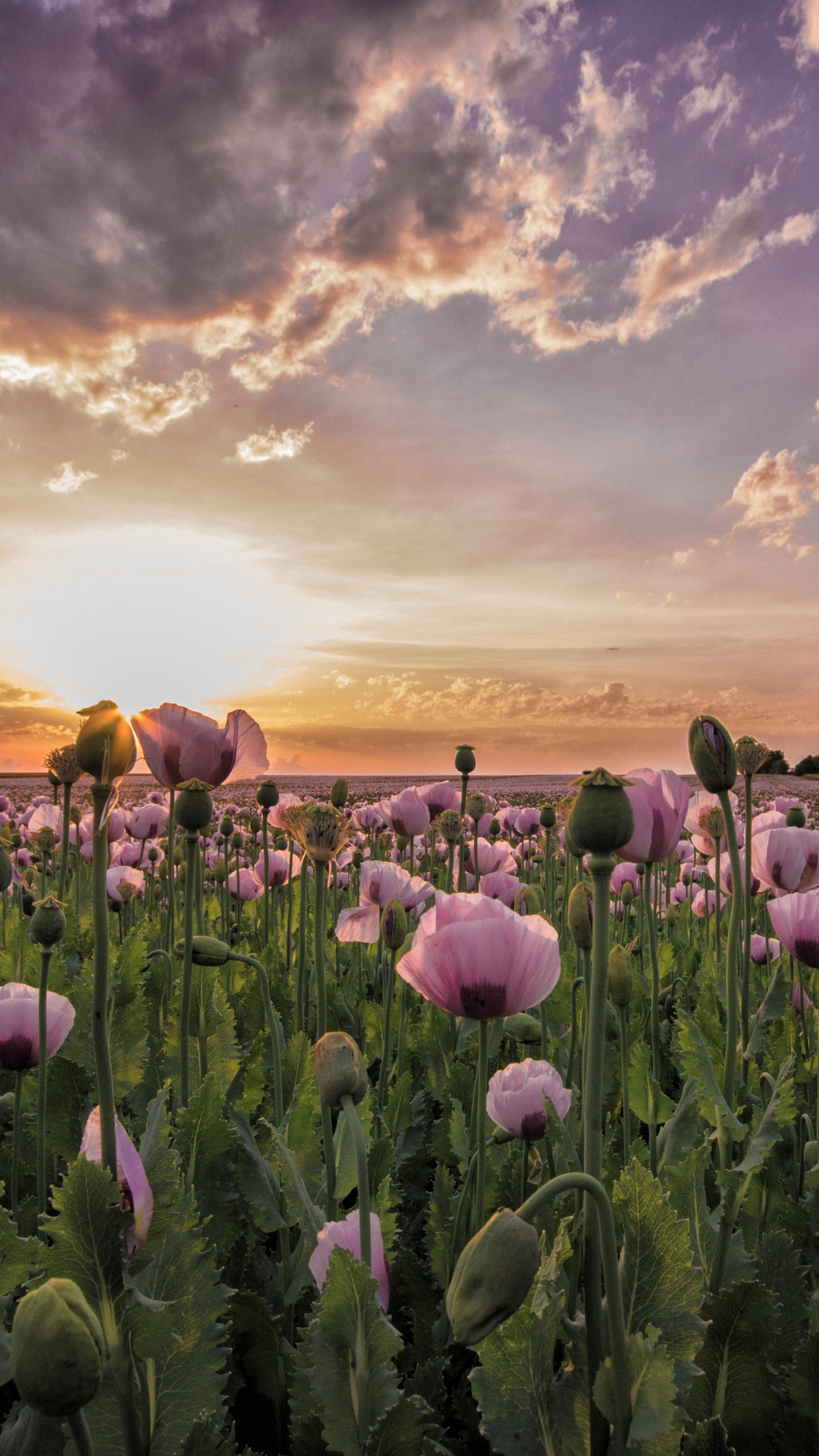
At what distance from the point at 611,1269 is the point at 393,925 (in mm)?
1500

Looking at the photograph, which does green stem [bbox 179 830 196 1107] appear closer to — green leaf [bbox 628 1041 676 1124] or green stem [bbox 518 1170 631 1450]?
green stem [bbox 518 1170 631 1450]

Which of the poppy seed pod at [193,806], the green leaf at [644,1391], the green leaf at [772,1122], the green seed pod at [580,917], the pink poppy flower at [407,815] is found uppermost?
the poppy seed pod at [193,806]

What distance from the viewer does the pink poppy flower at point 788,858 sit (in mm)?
2328

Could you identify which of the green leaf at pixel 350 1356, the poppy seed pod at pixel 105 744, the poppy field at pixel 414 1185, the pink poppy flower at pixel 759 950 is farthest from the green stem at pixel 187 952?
the pink poppy flower at pixel 759 950

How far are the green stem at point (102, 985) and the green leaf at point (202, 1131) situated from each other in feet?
2.39

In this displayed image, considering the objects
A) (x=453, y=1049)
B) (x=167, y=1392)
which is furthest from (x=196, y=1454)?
(x=453, y=1049)

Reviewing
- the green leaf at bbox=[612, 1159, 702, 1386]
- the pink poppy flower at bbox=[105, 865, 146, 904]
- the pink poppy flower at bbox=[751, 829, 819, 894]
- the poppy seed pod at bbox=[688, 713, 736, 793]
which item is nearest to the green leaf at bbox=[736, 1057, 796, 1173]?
the green leaf at bbox=[612, 1159, 702, 1386]

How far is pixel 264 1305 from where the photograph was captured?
4.93 ft

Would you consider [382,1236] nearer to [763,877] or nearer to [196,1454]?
[196,1454]

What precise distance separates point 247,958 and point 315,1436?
83 cm

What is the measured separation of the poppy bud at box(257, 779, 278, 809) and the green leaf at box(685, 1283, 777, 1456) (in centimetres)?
236

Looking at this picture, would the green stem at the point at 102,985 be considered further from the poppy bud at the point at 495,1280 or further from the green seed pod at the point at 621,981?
the green seed pod at the point at 621,981

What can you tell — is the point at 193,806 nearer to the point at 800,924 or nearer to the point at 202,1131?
the point at 202,1131

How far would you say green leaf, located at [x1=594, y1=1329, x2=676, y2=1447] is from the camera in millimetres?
892
